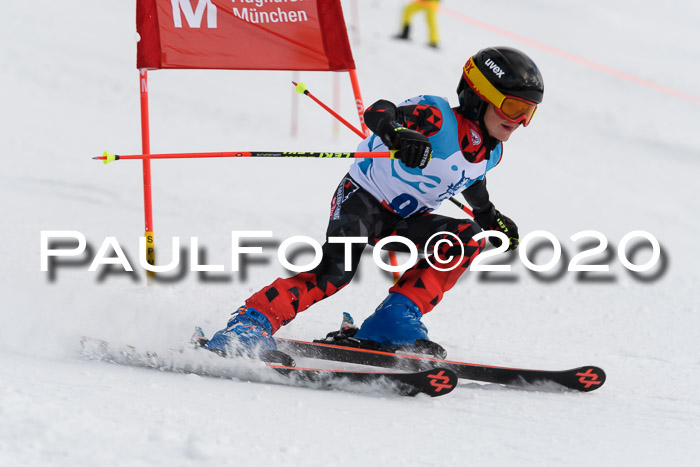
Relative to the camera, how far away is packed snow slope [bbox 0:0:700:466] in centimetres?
248

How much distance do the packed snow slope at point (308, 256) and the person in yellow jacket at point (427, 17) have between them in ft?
0.94

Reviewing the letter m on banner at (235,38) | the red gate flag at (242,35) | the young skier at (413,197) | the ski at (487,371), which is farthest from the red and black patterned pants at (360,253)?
the red gate flag at (242,35)

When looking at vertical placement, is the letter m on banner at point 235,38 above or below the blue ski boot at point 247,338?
above

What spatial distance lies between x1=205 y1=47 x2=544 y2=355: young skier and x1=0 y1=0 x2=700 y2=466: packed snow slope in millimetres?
443

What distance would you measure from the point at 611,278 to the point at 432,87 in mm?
5214

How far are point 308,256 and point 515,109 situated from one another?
8.93 ft

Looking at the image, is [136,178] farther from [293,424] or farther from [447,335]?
[293,424]

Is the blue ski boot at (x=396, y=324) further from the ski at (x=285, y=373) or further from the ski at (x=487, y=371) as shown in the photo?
the ski at (x=285, y=373)

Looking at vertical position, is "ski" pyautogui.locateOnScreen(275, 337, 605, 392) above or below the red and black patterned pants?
below

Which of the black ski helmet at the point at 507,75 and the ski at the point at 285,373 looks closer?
the ski at the point at 285,373

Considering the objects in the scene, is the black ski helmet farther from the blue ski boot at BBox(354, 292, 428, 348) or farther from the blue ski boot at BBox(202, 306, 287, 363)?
the blue ski boot at BBox(202, 306, 287, 363)

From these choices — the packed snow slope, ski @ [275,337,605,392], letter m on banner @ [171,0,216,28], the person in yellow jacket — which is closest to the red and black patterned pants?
ski @ [275,337,605,392]

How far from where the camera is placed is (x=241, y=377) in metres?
3.11

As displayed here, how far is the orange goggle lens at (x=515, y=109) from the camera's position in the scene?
3340mm
